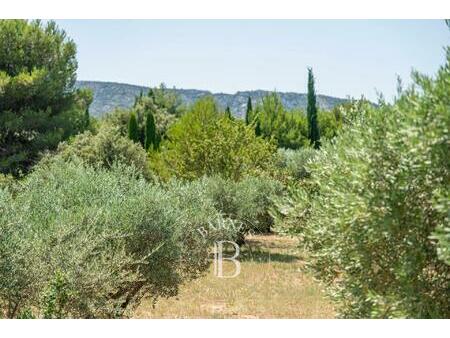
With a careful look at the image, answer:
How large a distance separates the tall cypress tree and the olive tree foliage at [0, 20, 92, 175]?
78.5ft

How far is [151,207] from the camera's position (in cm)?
1017

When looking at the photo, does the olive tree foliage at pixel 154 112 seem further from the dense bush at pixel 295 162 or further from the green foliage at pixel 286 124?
the dense bush at pixel 295 162

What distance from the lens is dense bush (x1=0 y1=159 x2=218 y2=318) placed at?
25.1 feet

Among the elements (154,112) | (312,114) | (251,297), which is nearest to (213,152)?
(251,297)

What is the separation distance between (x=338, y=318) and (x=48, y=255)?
406cm

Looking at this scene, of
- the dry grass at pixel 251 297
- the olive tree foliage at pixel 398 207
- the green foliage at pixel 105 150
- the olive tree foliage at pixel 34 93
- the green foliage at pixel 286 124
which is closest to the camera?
the olive tree foliage at pixel 398 207

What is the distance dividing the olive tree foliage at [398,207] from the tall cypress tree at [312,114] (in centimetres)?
4654

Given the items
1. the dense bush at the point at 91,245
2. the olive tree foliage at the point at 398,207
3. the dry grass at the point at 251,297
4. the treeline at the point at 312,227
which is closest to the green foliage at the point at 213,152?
the dry grass at the point at 251,297

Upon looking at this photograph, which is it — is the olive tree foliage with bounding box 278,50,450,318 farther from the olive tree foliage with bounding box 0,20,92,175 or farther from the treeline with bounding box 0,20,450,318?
the olive tree foliage with bounding box 0,20,92,175

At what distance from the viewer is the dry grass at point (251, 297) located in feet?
46.2

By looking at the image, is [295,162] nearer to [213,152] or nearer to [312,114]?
[213,152]

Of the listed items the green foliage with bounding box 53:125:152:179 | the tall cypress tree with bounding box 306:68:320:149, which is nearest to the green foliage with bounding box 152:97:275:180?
the green foliage with bounding box 53:125:152:179

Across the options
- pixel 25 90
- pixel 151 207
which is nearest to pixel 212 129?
pixel 25 90

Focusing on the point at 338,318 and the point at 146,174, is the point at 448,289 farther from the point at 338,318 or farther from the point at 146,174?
the point at 146,174
